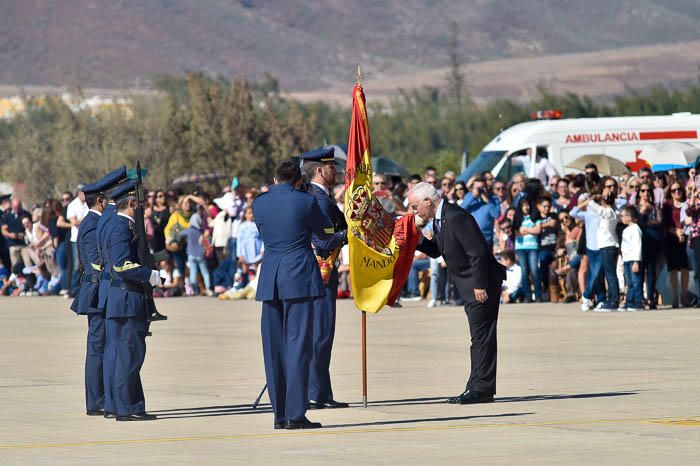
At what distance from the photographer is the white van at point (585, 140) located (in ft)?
116

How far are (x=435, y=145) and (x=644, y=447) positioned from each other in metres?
89.1

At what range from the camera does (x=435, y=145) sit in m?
99.8

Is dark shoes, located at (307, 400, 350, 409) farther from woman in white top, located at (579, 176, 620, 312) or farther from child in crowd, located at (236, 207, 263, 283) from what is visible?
child in crowd, located at (236, 207, 263, 283)

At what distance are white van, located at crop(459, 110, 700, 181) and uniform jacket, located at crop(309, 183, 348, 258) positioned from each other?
843 inches

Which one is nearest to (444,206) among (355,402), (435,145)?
(355,402)

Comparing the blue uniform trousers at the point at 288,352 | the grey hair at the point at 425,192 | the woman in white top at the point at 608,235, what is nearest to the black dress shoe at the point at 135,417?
the blue uniform trousers at the point at 288,352

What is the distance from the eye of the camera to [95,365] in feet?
44.7

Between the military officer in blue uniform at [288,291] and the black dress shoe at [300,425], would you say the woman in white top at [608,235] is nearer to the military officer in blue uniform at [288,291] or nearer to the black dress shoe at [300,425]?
the military officer in blue uniform at [288,291]

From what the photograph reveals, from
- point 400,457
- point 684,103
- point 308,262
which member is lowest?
point 400,457

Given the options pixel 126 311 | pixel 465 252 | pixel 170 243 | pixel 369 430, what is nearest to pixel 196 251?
pixel 170 243

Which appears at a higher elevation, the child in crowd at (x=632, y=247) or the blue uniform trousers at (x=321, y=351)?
the child in crowd at (x=632, y=247)

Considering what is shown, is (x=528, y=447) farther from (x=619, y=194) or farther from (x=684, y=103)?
(x=684, y=103)

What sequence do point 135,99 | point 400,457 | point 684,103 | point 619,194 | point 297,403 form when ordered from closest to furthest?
point 400,457, point 297,403, point 619,194, point 684,103, point 135,99

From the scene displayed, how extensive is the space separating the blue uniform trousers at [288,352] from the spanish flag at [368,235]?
1.49m
